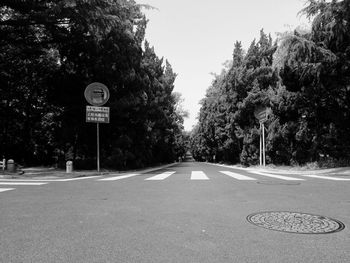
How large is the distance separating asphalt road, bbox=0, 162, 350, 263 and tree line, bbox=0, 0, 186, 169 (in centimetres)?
1223

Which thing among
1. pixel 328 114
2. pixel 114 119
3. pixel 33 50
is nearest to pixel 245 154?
pixel 328 114

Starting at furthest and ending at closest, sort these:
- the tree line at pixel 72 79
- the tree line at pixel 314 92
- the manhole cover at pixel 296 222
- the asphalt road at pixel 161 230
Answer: the tree line at pixel 72 79
the tree line at pixel 314 92
the manhole cover at pixel 296 222
the asphalt road at pixel 161 230

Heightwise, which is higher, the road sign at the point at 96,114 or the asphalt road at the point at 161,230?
the road sign at the point at 96,114

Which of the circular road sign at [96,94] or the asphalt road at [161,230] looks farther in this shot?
the circular road sign at [96,94]

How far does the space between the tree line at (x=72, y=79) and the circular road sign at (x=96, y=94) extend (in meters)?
1.24

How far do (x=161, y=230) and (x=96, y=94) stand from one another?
16627mm

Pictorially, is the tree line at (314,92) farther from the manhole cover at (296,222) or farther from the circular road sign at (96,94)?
the manhole cover at (296,222)

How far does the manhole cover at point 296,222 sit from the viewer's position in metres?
3.94

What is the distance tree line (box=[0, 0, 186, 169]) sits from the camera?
1692 cm

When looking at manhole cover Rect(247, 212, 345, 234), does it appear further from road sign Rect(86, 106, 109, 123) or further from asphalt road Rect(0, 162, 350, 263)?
road sign Rect(86, 106, 109, 123)

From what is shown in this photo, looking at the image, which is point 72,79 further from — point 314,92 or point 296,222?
point 296,222

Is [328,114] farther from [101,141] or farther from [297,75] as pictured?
[101,141]

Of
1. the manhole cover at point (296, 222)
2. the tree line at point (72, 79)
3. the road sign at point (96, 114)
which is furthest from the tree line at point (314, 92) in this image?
the manhole cover at point (296, 222)

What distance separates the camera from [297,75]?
17.6m
